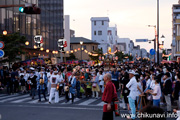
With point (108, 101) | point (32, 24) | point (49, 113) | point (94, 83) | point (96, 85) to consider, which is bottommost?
point (49, 113)

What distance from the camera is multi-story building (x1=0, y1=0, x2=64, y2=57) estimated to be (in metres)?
41.0

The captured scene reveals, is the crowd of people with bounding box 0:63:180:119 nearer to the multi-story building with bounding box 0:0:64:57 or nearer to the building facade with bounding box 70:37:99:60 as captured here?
the multi-story building with bounding box 0:0:64:57

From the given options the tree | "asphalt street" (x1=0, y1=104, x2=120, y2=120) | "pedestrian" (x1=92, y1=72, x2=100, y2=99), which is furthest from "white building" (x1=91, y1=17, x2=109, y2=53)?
"asphalt street" (x1=0, y1=104, x2=120, y2=120)

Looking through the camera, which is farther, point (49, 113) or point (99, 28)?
point (99, 28)

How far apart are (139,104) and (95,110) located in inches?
99.7

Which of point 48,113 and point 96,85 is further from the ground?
point 96,85

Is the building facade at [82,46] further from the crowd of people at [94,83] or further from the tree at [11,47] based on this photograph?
the crowd of people at [94,83]

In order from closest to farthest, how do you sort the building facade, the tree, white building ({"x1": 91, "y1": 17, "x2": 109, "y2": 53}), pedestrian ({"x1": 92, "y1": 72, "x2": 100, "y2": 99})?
pedestrian ({"x1": 92, "y1": 72, "x2": 100, "y2": 99}), the tree, the building facade, white building ({"x1": 91, "y1": 17, "x2": 109, "y2": 53})

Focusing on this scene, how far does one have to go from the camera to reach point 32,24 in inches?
1986

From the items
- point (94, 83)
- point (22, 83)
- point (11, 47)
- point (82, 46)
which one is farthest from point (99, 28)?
point (94, 83)

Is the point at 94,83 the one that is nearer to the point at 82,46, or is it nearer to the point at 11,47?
the point at 11,47

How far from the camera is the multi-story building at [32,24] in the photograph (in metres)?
41.0

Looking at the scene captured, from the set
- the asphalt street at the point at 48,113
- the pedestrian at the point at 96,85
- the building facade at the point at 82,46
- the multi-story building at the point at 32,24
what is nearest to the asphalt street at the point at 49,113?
the asphalt street at the point at 48,113

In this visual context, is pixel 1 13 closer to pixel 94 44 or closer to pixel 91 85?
pixel 91 85
